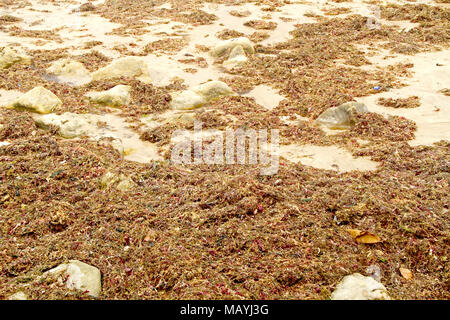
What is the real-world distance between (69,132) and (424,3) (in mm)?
13628

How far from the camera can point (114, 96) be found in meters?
8.03

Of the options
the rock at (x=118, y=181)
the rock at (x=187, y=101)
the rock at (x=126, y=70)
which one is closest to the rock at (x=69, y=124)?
the rock at (x=187, y=101)

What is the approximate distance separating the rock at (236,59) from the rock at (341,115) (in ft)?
12.2

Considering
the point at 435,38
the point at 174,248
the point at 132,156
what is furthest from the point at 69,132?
the point at 435,38

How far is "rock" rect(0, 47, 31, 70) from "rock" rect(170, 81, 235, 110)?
5062 millimetres

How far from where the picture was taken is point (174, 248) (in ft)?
12.1

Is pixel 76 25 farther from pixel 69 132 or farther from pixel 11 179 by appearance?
pixel 11 179

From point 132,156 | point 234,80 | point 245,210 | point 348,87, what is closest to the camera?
point 245,210

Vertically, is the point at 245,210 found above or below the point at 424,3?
below

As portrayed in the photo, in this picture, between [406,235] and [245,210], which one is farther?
[245,210]

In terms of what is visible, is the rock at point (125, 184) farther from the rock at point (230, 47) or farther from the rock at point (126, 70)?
the rock at point (230, 47)

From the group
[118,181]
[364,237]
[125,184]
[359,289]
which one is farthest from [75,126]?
[359,289]

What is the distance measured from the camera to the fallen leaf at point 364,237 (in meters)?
3.76

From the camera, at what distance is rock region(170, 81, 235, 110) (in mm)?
7816
